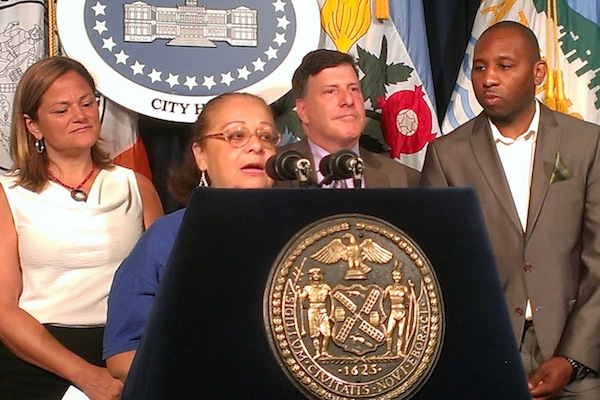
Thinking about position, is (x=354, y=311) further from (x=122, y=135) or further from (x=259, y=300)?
(x=122, y=135)

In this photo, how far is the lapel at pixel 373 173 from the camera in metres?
2.44

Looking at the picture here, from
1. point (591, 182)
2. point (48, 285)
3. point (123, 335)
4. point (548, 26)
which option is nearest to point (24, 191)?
point (48, 285)

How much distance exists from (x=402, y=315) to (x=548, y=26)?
210 cm

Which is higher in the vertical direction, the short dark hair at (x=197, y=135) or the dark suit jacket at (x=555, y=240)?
the short dark hair at (x=197, y=135)

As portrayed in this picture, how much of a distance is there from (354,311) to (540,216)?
3.42 ft

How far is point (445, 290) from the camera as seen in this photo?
48.8 inches

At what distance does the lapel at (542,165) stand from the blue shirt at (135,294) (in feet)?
3.19

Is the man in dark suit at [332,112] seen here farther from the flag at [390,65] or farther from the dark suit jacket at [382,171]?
the flag at [390,65]

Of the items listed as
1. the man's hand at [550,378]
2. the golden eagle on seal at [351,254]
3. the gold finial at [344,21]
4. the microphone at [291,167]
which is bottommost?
the man's hand at [550,378]

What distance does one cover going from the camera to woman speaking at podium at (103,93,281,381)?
1.51 metres

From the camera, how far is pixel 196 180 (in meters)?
1.99

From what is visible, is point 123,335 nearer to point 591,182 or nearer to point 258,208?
point 258,208

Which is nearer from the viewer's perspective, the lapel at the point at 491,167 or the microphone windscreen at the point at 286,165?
the microphone windscreen at the point at 286,165

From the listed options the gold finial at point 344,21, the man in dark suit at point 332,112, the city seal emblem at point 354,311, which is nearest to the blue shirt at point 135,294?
the city seal emblem at point 354,311
